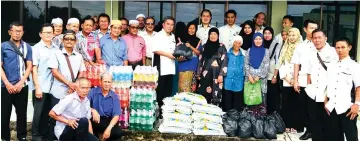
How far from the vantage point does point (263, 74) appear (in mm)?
5859

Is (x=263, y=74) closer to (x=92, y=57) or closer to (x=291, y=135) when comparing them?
(x=291, y=135)

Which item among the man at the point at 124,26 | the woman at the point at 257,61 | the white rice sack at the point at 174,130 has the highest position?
the man at the point at 124,26

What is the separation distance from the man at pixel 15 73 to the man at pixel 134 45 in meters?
1.54

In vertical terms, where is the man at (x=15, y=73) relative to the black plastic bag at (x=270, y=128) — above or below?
above

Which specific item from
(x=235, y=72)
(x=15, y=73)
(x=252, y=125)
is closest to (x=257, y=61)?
(x=235, y=72)

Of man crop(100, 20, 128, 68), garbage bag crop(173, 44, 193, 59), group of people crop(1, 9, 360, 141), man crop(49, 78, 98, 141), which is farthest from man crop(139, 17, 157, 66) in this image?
man crop(49, 78, 98, 141)

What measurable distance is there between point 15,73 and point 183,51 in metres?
2.42

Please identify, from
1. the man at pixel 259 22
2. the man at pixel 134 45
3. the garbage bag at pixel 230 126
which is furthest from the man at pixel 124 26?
the garbage bag at pixel 230 126

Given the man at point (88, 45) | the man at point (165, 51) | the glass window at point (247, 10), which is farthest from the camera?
the glass window at point (247, 10)

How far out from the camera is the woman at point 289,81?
5.70m

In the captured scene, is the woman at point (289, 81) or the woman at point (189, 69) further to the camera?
the woman at point (189, 69)

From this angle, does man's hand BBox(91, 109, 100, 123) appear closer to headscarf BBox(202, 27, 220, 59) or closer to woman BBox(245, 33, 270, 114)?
headscarf BBox(202, 27, 220, 59)

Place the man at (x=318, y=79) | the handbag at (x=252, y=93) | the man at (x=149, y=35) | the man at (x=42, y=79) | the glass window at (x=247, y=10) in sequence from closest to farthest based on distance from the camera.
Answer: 1. the man at (x=318, y=79)
2. the man at (x=42, y=79)
3. the handbag at (x=252, y=93)
4. the man at (x=149, y=35)
5. the glass window at (x=247, y=10)

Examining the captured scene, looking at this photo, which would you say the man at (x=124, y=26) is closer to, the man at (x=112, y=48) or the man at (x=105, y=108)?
the man at (x=112, y=48)
